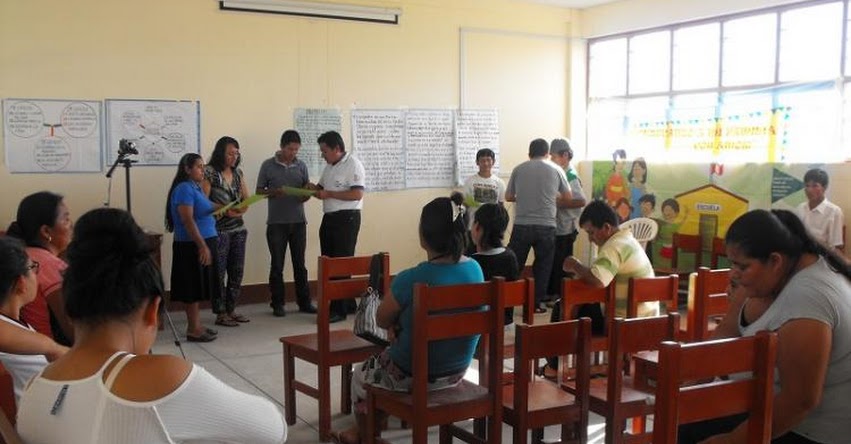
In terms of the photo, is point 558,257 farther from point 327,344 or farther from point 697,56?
point 327,344

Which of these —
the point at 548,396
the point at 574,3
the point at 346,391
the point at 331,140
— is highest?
the point at 574,3

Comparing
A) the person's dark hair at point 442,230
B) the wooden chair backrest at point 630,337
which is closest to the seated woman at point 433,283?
the person's dark hair at point 442,230

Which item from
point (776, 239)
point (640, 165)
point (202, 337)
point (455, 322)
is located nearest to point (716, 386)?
point (776, 239)

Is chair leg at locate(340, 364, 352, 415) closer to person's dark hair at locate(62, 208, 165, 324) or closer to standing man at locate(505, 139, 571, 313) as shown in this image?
person's dark hair at locate(62, 208, 165, 324)

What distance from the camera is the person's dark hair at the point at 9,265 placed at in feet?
6.83

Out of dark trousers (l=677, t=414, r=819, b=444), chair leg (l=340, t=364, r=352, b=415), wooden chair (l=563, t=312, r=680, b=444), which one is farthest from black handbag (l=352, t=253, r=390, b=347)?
dark trousers (l=677, t=414, r=819, b=444)

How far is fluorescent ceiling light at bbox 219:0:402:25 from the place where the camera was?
652 centimetres

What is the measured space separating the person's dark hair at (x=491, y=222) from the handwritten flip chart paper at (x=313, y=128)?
330 centimetres

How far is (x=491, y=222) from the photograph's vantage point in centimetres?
387

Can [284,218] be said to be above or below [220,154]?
below

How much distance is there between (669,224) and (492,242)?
12.4 feet

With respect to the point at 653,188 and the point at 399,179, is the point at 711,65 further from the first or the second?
the point at 399,179

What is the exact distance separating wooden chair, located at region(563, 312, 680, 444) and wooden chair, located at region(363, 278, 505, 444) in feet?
1.18

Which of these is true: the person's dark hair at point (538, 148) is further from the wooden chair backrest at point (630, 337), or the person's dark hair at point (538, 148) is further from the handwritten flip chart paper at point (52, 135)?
the wooden chair backrest at point (630, 337)
